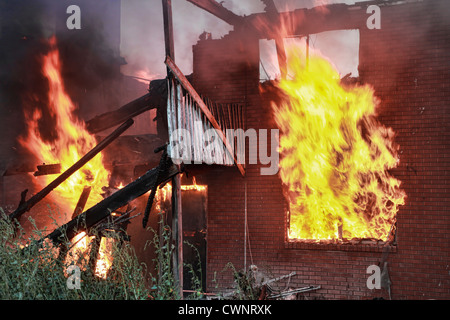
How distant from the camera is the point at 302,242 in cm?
746

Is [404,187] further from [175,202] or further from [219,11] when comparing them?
[219,11]

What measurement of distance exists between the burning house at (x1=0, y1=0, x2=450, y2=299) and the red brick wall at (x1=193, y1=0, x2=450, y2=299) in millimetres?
21

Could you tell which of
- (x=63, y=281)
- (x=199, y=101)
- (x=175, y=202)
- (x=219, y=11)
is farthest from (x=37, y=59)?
(x=63, y=281)

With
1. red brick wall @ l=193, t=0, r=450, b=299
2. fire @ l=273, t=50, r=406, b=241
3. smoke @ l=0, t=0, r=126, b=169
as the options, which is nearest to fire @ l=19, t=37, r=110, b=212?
smoke @ l=0, t=0, r=126, b=169

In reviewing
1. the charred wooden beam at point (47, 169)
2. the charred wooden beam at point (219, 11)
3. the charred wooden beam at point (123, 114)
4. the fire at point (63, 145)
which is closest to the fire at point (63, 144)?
the fire at point (63, 145)

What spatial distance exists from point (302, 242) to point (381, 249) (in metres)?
1.57

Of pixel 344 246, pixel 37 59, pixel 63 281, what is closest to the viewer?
pixel 63 281

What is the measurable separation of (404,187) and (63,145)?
10.8 meters

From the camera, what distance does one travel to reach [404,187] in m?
7.04

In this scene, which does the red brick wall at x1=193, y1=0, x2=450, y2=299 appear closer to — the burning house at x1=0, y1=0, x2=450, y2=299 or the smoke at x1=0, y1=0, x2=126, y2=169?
the burning house at x1=0, y1=0, x2=450, y2=299

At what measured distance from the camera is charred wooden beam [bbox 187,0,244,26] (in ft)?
22.6

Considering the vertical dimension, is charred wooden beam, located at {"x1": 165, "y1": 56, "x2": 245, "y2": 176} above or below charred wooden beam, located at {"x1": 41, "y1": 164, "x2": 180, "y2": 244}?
above
